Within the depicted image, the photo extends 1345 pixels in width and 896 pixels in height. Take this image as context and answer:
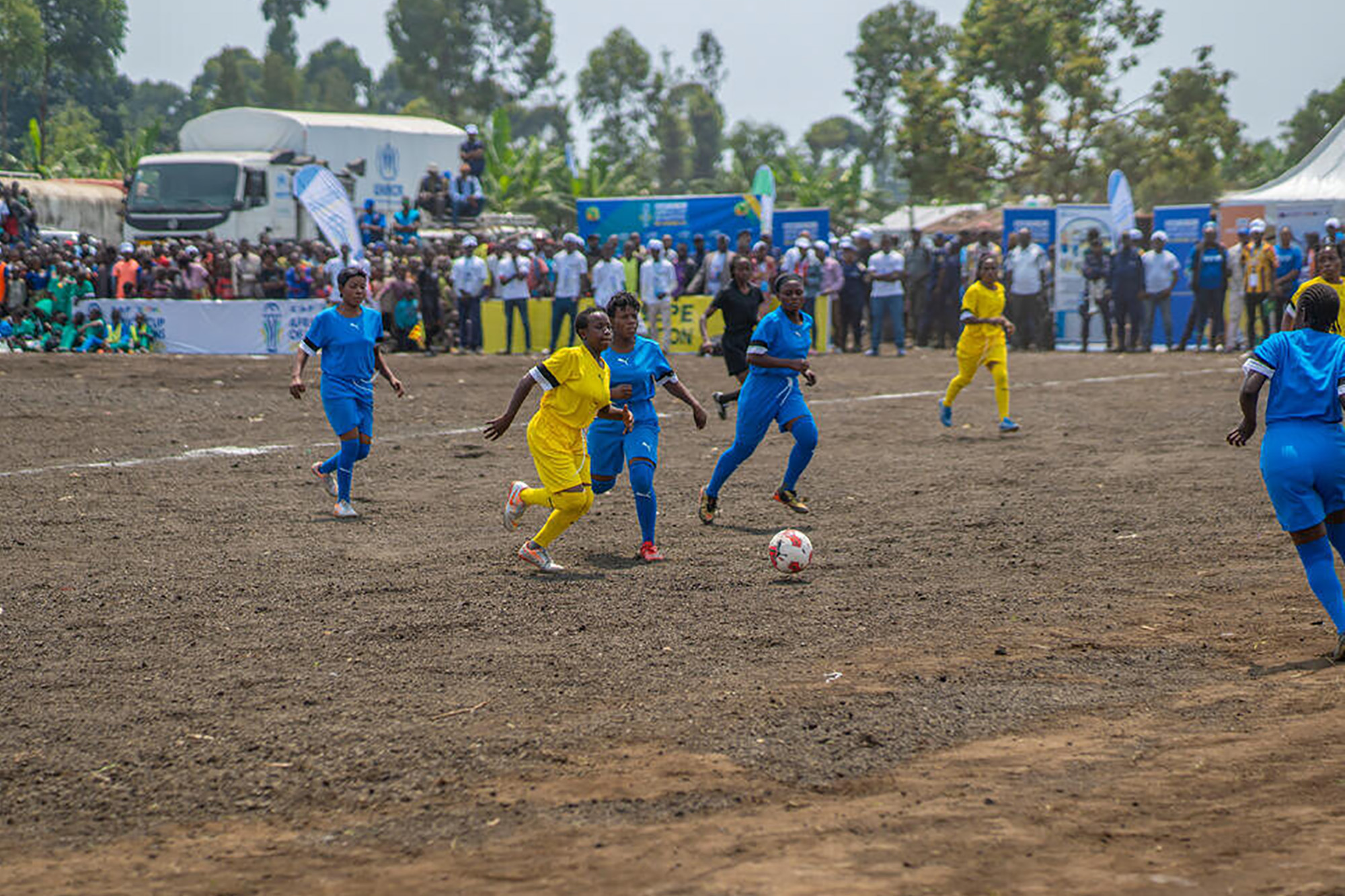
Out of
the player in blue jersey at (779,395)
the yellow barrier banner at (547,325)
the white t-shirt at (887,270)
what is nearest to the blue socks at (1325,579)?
the player in blue jersey at (779,395)

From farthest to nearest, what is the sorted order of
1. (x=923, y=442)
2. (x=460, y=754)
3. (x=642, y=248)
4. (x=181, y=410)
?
(x=642, y=248) < (x=181, y=410) < (x=923, y=442) < (x=460, y=754)

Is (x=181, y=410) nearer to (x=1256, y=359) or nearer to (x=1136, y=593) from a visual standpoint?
(x=1136, y=593)

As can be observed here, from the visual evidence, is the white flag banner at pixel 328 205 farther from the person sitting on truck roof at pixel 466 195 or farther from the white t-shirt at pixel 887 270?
the white t-shirt at pixel 887 270

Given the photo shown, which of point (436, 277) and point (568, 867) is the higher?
point (436, 277)

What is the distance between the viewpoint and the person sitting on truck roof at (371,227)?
31344 mm

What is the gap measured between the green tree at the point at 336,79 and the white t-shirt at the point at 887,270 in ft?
217

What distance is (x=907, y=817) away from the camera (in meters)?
4.94

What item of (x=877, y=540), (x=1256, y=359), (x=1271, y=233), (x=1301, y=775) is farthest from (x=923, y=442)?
(x=1271, y=233)

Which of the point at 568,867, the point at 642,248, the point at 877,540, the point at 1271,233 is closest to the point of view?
the point at 568,867

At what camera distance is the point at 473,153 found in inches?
1340

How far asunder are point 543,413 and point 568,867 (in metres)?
4.89

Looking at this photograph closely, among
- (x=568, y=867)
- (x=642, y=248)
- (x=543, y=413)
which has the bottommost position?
(x=568, y=867)

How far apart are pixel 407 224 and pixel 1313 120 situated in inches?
1529

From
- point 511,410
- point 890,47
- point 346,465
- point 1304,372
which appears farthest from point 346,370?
point 890,47
